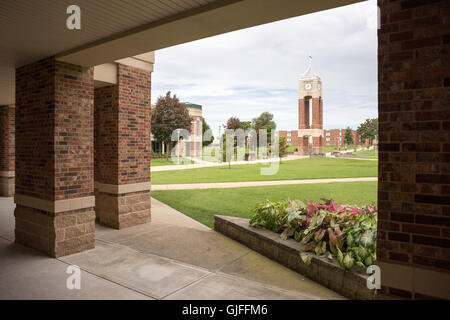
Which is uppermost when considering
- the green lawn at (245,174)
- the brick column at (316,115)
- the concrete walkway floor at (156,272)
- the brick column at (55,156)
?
the brick column at (316,115)

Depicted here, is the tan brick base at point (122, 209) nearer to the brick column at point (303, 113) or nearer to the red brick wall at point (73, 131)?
the red brick wall at point (73, 131)

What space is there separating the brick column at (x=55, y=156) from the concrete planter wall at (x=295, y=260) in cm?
294

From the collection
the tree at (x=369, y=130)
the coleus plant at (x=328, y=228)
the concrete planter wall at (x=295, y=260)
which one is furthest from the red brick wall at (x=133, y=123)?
the tree at (x=369, y=130)

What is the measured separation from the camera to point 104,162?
764 cm

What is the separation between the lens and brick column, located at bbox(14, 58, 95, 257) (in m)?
5.44

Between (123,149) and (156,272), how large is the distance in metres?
3.61

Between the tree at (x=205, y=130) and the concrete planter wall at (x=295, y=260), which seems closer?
the concrete planter wall at (x=295, y=260)

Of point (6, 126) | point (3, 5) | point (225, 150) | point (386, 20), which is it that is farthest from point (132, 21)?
point (225, 150)

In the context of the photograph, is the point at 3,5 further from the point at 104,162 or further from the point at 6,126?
the point at 6,126

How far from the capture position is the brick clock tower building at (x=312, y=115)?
4597 cm

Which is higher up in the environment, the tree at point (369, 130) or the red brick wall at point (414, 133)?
the tree at point (369, 130)

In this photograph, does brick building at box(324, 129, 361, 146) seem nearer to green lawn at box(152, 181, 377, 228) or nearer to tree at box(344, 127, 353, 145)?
tree at box(344, 127, 353, 145)

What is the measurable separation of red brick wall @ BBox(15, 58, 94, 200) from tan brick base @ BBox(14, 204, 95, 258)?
37 cm

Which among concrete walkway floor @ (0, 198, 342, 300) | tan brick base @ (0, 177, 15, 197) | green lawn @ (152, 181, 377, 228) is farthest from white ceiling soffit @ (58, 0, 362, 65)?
tan brick base @ (0, 177, 15, 197)
